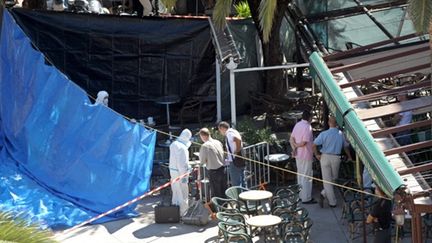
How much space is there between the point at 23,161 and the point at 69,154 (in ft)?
4.08

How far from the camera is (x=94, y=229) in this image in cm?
1388

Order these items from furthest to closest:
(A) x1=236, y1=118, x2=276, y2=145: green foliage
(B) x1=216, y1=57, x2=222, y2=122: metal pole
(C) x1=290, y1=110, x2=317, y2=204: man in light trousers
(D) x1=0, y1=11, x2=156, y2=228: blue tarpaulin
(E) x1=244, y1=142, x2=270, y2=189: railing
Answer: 1. (B) x1=216, y1=57, x2=222, y2=122: metal pole
2. (A) x1=236, y1=118, x2=276, y2=145: green foliage
3. (E) x1=244, y1=142, x2=270, y2=189: railing
4. (C) x1=290, y1=110, x2=317, y2=204: man in light trousers
5. (D) x1=0, y1=11, x2=156, y2=228: blue tarpaulin

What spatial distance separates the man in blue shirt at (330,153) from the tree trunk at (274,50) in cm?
497

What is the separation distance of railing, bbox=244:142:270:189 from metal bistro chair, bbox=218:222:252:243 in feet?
8.89

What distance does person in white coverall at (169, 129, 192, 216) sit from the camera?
46.0ft

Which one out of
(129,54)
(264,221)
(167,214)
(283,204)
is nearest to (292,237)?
(264,221)

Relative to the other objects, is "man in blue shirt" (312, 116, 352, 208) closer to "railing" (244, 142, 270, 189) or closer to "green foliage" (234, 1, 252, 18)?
"railing" (244, 142, 270, 189)

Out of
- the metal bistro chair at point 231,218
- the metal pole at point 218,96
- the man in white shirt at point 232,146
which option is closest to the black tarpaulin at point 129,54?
the metal pole at point 218,96

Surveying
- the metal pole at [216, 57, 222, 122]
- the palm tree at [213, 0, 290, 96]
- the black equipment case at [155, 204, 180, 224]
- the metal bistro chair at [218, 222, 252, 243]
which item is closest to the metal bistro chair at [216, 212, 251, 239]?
the metal bistro chair at [218, 222, 252, 243]

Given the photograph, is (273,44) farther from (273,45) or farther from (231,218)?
(231,218)

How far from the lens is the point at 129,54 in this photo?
1908 cm

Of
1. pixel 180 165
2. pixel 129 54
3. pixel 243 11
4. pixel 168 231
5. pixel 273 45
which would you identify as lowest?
pixel 168 231

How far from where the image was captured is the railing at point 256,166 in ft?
50.1

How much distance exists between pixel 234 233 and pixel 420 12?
4.29 meters
